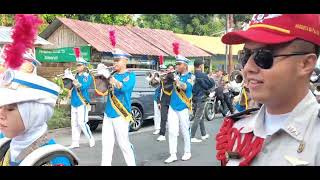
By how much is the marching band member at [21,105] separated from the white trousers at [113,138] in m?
3.60

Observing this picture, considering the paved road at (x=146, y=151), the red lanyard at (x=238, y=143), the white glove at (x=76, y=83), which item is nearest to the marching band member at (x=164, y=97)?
the paved road at (x=146, y=151)

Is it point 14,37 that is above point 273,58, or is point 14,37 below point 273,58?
above

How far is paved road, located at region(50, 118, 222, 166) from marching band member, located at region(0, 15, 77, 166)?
3670 mm

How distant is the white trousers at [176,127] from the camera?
732cm

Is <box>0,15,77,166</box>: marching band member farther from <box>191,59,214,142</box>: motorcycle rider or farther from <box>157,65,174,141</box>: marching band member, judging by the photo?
<box>191,59,214,142</box>: motorcycle rider

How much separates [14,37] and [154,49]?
45.9ft

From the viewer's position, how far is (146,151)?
817 centimetres

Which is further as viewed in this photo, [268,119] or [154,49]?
[154,49]

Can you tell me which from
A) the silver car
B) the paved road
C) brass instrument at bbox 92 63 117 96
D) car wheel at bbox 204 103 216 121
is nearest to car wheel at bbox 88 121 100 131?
the silver car
